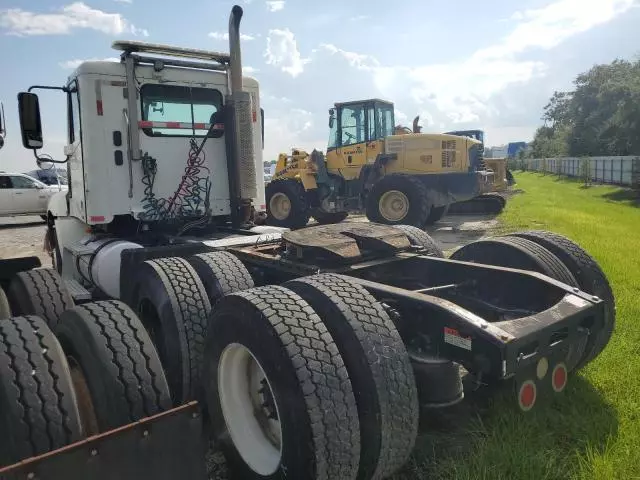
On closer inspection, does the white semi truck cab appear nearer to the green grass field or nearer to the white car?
the green grass field

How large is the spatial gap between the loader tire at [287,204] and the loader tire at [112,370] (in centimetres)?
1147

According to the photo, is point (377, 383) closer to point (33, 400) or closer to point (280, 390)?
point (280, 390)

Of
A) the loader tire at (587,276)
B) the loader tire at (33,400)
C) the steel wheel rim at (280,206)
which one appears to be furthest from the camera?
the steel wheel rim at (280,206)

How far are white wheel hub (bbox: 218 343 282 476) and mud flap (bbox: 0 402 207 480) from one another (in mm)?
473

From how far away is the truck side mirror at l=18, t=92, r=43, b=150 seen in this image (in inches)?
214

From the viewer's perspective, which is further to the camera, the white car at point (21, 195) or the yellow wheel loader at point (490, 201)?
the white car at point (21, 195)

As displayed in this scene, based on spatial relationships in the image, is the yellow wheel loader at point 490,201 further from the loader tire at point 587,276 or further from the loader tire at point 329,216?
the loader tire at point 587,276

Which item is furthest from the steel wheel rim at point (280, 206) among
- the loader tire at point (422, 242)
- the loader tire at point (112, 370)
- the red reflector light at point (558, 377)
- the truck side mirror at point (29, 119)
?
the red reflector light at point (558, 377)

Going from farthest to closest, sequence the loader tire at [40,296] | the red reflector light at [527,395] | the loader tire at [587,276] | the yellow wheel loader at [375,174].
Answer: the yellow wheel loader at [375,174] < the loader tire at [40,296] < the loader tire at [587,276] < the red reflector light at [527,395]

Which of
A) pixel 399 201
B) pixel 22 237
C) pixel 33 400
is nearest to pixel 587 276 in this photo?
pixel 33 400

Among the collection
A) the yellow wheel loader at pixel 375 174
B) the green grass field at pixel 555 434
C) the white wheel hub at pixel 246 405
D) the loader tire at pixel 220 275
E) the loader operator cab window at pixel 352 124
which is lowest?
the green grass field at pixel 555 434

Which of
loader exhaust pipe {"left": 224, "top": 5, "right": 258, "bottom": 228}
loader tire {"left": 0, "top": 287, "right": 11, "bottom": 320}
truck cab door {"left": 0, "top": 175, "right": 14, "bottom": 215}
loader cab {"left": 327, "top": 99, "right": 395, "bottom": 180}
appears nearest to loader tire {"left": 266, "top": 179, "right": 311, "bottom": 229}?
loader cab {"left": 327, "top": 99, "right": 395, "bottom": 180}

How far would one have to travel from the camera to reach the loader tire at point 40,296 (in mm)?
4062

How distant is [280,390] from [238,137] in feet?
12.9
